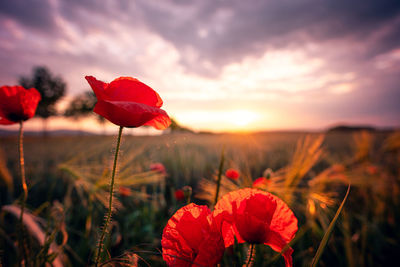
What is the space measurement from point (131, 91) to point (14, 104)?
1.50 ft

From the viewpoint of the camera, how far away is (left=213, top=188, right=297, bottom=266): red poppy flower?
0.99ft

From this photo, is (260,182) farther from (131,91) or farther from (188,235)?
(131,91)

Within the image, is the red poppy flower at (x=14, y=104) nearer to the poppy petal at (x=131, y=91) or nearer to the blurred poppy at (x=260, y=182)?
the poppy petal at (x=131, y=91)

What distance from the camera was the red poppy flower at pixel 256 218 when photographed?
0.99 ft

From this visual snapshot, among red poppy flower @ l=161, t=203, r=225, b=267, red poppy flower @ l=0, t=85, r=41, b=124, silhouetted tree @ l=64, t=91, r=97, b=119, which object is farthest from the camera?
silhouetted tree @ l=64, t=91, r=97, b=119

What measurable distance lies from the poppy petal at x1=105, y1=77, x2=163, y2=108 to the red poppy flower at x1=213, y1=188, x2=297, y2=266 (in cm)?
24

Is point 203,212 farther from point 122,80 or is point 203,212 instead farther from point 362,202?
point 362,202

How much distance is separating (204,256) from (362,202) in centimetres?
213

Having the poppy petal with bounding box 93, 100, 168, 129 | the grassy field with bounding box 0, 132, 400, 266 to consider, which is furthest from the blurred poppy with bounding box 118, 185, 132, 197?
the poppy petal with bounding box 93, 100, 168, 129

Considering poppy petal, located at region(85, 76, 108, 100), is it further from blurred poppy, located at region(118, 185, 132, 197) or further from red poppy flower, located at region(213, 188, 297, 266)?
blurred poppy, located at region(118, 185, 132, 197)

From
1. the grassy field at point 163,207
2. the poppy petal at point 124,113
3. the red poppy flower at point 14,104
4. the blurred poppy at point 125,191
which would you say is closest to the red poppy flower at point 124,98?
the poppy petal at point 124,113

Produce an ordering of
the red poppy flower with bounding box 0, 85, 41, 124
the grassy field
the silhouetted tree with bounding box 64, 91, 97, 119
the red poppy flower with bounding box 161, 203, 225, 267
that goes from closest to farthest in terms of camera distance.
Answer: the red poppy flower with bounding box 161, 203, 225, 267, the red poppy flower with bounding box 0, 85, 41, 124, the grassy field, the silhouetted tree with bounding box 64, 91, 97, 119

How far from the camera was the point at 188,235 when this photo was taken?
0.31m

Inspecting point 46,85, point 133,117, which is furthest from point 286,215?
point 46,85
